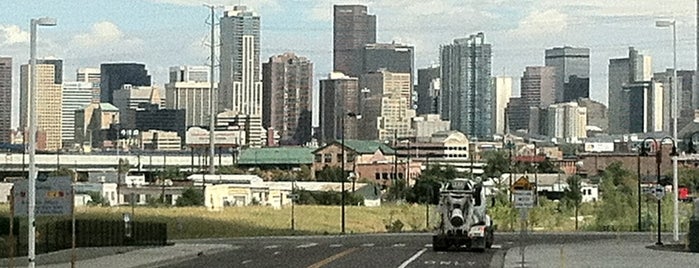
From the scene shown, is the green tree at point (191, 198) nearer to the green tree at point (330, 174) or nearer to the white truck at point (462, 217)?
the green tree at point (330, 174)

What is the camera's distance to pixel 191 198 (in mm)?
134125

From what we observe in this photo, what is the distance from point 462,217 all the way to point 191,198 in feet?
263

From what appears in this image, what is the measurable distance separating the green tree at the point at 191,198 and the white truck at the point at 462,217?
7496cm

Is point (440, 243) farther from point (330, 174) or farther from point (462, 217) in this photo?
point (330, 174)

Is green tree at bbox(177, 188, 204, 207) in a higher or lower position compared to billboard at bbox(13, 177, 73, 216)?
A: lower

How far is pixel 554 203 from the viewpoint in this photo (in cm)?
13588

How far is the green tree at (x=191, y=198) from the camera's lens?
13262 centimetres

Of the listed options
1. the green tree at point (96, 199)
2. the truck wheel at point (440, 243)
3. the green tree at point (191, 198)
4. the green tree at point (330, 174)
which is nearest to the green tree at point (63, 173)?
the green tree at point (96, 199)

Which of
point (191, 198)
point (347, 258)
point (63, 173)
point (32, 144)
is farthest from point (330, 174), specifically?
point (32, 144)

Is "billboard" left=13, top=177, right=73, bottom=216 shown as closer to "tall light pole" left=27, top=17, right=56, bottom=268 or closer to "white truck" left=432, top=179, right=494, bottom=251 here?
"tall light pole" left=27, top=17, right=56, bottom=268

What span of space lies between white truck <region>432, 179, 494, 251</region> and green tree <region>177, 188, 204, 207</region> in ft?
246

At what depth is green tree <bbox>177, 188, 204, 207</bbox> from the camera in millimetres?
132625

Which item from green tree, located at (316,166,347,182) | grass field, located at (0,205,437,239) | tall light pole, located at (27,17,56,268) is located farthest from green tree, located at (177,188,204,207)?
tall light pole, located at (27,17,56,268)

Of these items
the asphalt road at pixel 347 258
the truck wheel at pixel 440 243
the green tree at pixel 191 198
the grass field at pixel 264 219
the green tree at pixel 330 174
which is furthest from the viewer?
the green tree at pixel 330 174
